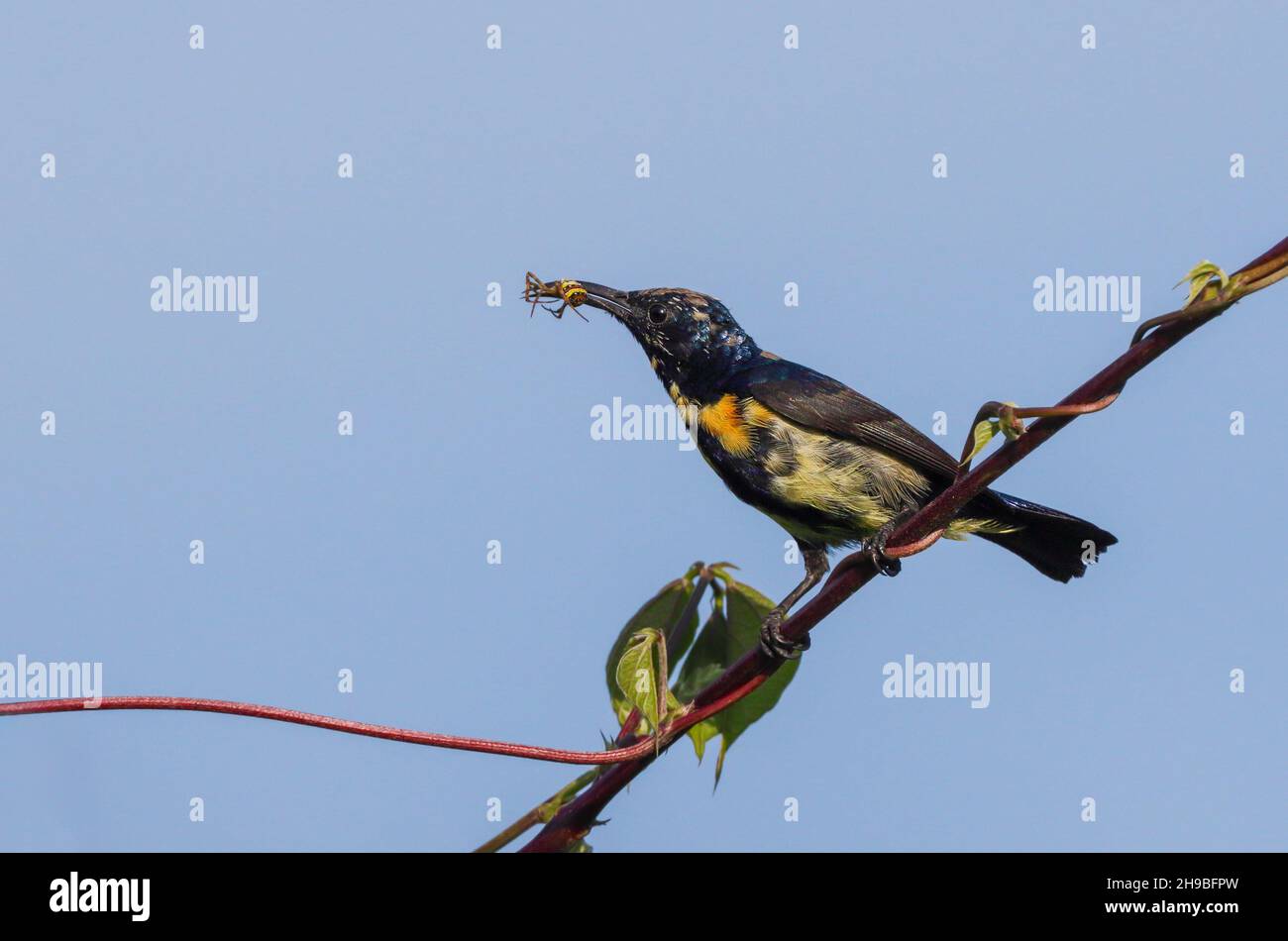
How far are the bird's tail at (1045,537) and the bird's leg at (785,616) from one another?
589 millimetres

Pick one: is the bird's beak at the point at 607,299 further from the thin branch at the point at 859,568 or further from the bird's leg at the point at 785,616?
the thin branch at the point at 859,568

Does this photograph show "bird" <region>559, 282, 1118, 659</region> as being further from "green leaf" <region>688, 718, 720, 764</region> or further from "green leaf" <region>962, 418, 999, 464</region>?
"green leaf" <region>962, 418, 999, 464</region>

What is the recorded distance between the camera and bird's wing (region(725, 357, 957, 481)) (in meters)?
4.70

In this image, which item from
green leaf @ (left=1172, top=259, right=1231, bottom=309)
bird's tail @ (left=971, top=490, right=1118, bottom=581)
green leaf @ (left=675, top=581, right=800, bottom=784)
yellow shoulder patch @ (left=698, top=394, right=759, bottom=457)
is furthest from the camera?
yellow shoulder patch @ (left=698, top=394, right=759, bottom=457)

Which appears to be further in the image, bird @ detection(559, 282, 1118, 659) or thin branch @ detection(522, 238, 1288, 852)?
bird @ detection(559, 282, 1118, 659)

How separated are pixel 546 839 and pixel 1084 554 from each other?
241 cm

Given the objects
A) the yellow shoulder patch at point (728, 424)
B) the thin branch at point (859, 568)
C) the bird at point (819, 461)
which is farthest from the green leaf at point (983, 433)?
the yellow shoulder patch at point (728, 424)

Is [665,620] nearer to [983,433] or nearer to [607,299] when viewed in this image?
[983,433]

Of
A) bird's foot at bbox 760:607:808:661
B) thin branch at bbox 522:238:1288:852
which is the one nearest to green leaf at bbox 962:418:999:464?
thin branch at bbox 522:238:1288:852

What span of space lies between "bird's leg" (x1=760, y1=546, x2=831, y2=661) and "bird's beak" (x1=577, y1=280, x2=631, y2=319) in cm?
106

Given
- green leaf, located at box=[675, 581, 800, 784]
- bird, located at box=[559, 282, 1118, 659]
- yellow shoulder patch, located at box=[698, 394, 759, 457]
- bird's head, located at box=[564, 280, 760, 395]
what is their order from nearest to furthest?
green leaf, located at box=[675, 581, 800, 784] < bird, located at box=[559, 282, 1118, 659] < yellow shoulder patch, located at box=[698, 394, 759, 457] < bird's head, located at box=[564, 280, 760, 395]

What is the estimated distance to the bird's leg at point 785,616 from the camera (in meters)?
2.87

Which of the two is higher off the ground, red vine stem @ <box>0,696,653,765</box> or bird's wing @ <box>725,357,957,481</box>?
bird's wing @ <box>725,357,957,481</box>

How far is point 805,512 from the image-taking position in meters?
4.69
